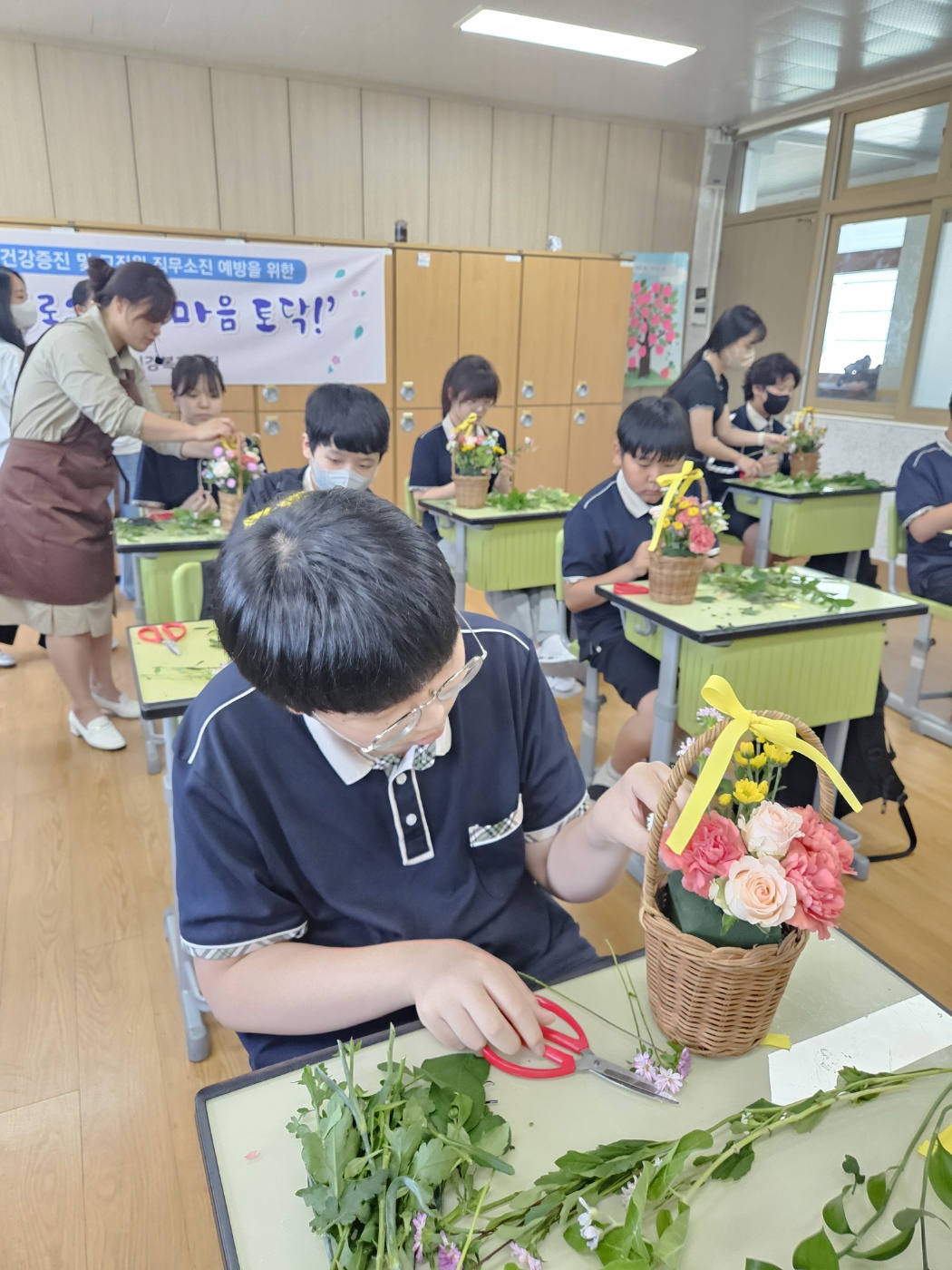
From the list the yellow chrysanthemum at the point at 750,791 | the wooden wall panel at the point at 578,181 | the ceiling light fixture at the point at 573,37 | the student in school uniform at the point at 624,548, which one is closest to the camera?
the yellow chrysanthemum at the point at 750,791

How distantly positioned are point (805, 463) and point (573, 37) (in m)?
2.84

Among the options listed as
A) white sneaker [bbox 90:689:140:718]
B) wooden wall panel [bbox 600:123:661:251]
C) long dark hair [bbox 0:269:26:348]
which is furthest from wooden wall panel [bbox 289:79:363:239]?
white sneaker [bbox 90:689:140:718]

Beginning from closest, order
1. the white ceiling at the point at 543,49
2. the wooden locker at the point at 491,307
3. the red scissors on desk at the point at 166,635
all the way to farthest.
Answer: the red scissors on desk at the point at 166,635, the white ceiling at the point at 543,49, the wooden locker at the point at 491,307

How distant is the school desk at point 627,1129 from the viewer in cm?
66

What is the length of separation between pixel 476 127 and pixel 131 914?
606 centimetres

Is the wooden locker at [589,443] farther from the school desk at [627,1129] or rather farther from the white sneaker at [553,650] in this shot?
the school desk at [627,1129]

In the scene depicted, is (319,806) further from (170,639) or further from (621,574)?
(621,574)

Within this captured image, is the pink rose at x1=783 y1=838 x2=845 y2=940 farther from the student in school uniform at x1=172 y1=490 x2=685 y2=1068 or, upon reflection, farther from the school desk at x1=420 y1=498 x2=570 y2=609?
the school desk at x1=420 y1=498 x2=570 y2=609

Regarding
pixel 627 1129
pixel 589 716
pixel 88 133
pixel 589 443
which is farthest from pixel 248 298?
pixel 627 1129

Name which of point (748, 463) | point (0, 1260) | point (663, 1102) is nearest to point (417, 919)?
point (663, 1102)

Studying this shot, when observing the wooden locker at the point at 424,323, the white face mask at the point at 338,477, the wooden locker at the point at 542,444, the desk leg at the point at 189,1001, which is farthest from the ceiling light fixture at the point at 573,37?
the desk leg at the point at 189,1001

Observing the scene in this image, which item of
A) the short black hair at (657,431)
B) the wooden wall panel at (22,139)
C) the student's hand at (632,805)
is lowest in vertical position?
the student's hand at (632,805)

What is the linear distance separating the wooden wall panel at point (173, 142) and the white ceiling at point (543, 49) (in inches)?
5.3

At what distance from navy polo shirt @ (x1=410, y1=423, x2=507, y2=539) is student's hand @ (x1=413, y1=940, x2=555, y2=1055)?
130 inches
